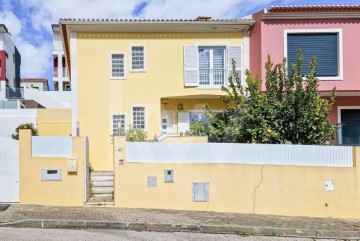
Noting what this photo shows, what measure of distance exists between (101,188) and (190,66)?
7334mm

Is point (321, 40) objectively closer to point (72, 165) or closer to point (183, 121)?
point (183, 121)

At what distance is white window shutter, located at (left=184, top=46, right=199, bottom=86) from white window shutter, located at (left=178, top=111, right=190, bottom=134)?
154cm

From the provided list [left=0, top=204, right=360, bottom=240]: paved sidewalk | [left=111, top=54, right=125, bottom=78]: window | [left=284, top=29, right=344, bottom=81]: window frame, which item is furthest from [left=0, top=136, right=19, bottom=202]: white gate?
[left=284, top=29, right=344, bottom=81]: window frame

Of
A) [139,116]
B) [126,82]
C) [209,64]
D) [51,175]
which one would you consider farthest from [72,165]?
[209,64]

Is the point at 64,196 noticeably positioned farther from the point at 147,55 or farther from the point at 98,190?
the point at 147,55

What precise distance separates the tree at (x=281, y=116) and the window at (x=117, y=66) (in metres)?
5.65

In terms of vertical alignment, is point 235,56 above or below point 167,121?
above

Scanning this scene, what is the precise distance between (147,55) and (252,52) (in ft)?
15.9

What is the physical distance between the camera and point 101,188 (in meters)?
11.7

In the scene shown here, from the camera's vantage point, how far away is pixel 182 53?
54.2ft

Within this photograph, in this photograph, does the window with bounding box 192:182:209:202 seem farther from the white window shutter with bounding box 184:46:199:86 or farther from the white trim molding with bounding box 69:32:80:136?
the white trim molding with bounding box 69:32:80:136

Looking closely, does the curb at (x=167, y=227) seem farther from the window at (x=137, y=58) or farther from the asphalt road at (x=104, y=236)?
the window at (x=137, y=58)

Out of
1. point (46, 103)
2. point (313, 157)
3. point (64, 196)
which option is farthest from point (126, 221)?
point (46, 103)

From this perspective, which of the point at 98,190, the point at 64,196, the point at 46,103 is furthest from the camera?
the point at 46,103
